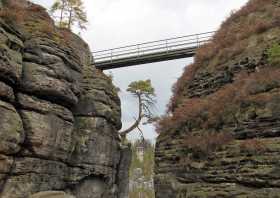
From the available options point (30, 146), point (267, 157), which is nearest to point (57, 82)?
point (30, 146)

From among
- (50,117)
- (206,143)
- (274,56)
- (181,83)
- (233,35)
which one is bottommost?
(206,143)

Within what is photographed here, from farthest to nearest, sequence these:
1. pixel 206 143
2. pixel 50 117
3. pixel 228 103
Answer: pixel 50 117
pixel 228 103
pixel 206 143

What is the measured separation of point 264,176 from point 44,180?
14.6 metres

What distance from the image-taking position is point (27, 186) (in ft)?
59.3

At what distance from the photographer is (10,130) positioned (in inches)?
655

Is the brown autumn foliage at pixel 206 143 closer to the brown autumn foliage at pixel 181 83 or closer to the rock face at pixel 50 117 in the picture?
the brown autumn foliage at pixel 181 83

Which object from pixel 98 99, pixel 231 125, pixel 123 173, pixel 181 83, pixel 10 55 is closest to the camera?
pixel 231 125

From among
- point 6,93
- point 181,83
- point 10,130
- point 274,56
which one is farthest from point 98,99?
point 274,56

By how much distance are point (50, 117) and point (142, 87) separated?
63.8 feet

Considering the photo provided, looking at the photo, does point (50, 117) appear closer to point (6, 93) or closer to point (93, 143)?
point (6, 93)

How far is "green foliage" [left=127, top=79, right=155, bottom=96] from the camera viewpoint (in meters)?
38.0

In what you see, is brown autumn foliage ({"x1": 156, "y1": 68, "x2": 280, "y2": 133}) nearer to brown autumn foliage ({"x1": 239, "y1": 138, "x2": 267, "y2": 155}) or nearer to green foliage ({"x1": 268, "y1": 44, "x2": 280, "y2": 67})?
green foliage ({"x1": 268, "y1": 44, "x2": 280, "y2": 67})

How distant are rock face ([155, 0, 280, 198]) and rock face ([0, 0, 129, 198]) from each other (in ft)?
25.8

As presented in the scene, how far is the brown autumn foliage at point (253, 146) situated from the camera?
9.88m
